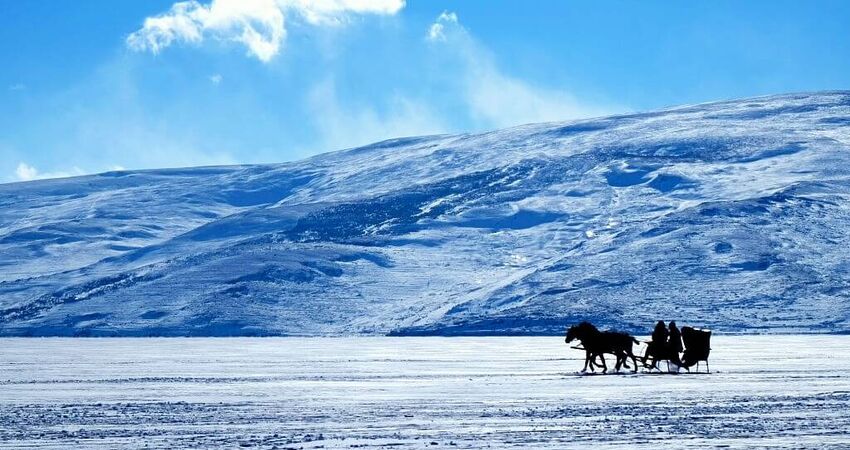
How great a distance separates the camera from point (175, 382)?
1613 inches

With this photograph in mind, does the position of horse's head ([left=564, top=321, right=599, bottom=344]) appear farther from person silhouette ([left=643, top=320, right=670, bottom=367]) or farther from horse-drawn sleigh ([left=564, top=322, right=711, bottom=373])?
person silhouette ([left=643, top=320, right=670, bottom=367])

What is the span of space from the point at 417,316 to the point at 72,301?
2046 inches

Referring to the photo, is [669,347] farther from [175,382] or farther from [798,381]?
[175,382]

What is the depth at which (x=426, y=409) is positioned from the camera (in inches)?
1125

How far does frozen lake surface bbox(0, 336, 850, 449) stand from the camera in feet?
72.5

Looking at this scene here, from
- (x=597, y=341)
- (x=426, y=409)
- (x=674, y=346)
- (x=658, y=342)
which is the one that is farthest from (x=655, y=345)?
(x=426, y=409)

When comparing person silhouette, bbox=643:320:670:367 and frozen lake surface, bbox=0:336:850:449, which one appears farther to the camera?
person silhouette, bbox=643:320:670:367

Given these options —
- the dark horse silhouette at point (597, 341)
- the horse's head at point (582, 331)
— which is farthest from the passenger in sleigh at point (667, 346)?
the horse's head at point (582, 331)

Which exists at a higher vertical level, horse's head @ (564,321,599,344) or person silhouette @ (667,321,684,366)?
horse's head @ (564,321,599,344)

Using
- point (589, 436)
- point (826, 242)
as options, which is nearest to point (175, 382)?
point (589, 436)

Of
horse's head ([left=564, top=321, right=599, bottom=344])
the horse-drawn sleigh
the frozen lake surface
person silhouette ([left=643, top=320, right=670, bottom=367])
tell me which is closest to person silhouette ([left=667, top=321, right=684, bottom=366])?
the horse-drawn sleigh

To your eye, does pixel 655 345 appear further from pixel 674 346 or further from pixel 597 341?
pixel 597 341

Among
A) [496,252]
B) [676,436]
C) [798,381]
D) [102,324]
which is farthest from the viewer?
[496,252]

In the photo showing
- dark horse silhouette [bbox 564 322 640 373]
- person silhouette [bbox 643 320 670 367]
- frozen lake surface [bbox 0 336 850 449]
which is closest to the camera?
frozen lake surface [bbox 0 336 850 449]
